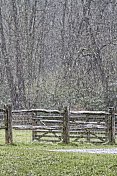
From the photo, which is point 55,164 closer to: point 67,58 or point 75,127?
point 75,127

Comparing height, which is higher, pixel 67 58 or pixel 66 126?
pixel 67 58

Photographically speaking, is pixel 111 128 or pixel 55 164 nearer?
pixel 55 164

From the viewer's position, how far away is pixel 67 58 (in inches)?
1766

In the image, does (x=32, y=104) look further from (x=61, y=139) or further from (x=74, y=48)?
(x=61, y=139)

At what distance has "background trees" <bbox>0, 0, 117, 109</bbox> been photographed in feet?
127

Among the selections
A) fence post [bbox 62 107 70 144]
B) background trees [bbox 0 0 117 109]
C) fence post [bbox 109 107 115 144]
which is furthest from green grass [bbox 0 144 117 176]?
Answer: background trees [bbox 0 0 117 109]

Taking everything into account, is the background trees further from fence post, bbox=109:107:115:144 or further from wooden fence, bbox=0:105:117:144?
fence post, bbox=109:107:115:144

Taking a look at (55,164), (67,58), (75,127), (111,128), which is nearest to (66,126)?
(111,128)

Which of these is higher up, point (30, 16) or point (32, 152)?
point (30, 16)

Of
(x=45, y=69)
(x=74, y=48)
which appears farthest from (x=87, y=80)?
(x=45, y=69)

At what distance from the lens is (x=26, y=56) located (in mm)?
43688

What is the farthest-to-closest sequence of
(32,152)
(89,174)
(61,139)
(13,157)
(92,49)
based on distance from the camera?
(92,49), (61,139), (32,152), (13,157), (89,174)

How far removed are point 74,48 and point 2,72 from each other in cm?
731

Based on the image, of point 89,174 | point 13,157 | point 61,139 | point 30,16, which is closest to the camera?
point 89,174
